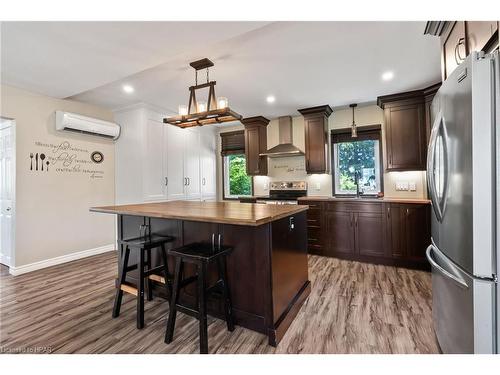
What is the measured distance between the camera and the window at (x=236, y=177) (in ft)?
18.9

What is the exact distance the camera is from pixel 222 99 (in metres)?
2.65

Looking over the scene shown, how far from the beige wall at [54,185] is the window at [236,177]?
2.48 m

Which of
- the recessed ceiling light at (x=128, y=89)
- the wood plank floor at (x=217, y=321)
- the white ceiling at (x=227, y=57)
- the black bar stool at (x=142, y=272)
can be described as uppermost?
the recessed ceiling light at (x=128, y=89)

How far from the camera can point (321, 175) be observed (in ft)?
15.5

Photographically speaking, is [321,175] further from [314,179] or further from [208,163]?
[208,163]

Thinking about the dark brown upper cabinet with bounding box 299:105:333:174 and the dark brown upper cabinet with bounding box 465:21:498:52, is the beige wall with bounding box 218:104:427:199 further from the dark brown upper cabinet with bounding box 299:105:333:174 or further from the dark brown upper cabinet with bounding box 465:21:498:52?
the dark brown upper cabinet with bounding box 465:21:498:52

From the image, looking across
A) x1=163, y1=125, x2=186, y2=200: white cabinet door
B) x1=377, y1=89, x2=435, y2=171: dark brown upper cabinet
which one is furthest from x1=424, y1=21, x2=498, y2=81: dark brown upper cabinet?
x1=163, y1=125, x2=186, y2=200: white cabinet door

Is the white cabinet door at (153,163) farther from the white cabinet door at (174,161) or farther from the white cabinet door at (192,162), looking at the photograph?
the white cabinet door at (192,162)

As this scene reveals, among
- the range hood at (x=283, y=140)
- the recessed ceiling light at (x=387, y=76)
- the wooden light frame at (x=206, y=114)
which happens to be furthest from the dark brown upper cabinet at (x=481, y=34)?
the range hood at (x=283, y=140)
